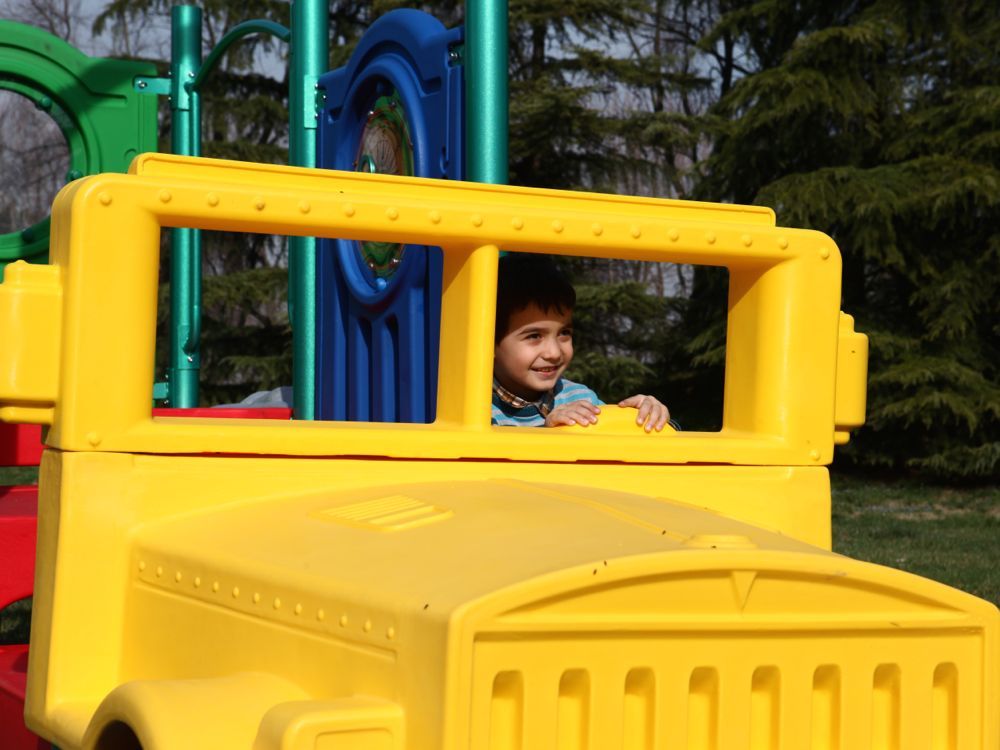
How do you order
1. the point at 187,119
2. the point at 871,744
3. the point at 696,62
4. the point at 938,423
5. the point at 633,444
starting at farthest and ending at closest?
the point at 696,62, the point at 938,423, the point at 187,119, the point at 633,444, the point at 871,744

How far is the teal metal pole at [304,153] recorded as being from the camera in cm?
481

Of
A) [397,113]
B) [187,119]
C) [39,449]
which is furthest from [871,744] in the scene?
[187,119]

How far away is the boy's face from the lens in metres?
3.14

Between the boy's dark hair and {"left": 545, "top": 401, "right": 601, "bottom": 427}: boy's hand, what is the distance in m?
0.60

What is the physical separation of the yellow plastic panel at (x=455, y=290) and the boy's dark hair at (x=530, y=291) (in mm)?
788

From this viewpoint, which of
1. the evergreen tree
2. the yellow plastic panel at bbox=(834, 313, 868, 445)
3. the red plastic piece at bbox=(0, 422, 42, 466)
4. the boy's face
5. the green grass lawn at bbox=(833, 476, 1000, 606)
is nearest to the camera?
the yellow plastic panel at bbox=(834, 313, 868, 445)

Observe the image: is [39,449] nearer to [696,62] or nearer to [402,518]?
[402,518]

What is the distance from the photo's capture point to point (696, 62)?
1730 centimetres

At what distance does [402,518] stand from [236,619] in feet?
0.79

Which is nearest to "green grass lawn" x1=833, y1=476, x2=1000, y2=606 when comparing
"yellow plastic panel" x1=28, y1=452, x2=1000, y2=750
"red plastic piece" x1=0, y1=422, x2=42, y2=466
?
"red plastic piece" x1=0, y1=422, x2=42, y2=466

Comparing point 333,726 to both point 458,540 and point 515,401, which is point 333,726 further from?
point 515,401

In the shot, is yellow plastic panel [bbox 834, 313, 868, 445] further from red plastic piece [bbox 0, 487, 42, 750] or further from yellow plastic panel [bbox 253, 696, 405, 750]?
red plastic piece [bbox 0, 487, 42, 750]

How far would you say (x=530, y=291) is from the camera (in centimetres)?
318

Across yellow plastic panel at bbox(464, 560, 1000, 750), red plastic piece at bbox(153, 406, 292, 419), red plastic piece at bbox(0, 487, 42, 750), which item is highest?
red plastic piece at bbox(153, 406, 292, 419)
